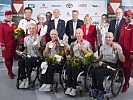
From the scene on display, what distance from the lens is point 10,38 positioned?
526 cm

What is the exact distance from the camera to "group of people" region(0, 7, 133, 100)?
420 cm

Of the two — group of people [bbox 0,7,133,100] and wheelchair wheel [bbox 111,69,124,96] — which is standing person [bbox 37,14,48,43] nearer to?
group of people [bbox 0,7,133,100]

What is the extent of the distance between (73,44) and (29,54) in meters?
0.79

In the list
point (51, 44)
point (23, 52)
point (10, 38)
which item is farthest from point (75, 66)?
point (10, 38)

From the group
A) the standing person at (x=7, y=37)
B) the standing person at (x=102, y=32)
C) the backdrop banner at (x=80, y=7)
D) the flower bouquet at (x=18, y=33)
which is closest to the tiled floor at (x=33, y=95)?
the standing person at (x=7, y=37)

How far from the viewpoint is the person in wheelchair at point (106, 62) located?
394cm

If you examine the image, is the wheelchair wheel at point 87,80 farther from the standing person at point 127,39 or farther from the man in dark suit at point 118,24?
the man in dark suit at point 118,24

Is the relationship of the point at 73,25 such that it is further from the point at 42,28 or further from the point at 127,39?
the point at 127,39

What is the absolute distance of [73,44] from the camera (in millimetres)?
4496

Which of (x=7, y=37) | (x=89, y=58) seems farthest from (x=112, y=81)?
(x=7, y=37)

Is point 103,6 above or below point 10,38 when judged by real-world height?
above

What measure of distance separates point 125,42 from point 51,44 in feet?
3.70

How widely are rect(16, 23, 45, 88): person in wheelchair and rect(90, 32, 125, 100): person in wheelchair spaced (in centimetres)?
102

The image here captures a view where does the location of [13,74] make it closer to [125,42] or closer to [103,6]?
[125,42]
